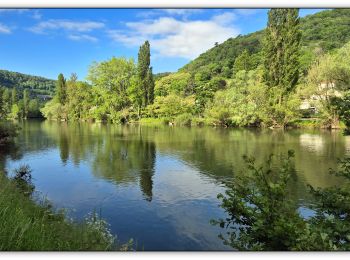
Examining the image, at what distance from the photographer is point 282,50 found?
2733 centimetres

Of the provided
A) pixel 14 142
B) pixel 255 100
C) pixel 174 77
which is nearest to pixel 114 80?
pixel 174 77

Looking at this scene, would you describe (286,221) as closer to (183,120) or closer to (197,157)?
(197,157)

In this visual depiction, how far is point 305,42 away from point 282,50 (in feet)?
13.3

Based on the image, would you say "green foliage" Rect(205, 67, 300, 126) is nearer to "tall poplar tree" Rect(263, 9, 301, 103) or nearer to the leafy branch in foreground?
"tall poplar tree" Rect(263, 9, 301, 103)

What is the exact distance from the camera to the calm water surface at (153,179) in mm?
6480

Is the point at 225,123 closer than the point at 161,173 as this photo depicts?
No

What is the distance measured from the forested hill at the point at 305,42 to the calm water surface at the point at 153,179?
5.22 meters

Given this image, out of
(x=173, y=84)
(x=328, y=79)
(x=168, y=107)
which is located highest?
(x=173, y=84)

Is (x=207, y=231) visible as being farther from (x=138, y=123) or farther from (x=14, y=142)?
(x=138, y=123)

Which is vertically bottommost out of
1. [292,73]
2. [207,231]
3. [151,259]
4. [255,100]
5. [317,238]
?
[207,231]

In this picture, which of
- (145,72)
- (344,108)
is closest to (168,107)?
(145,72)

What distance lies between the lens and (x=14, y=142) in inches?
735

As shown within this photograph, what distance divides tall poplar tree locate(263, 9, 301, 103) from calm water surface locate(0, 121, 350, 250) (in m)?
10.9

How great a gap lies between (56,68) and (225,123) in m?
26.0
